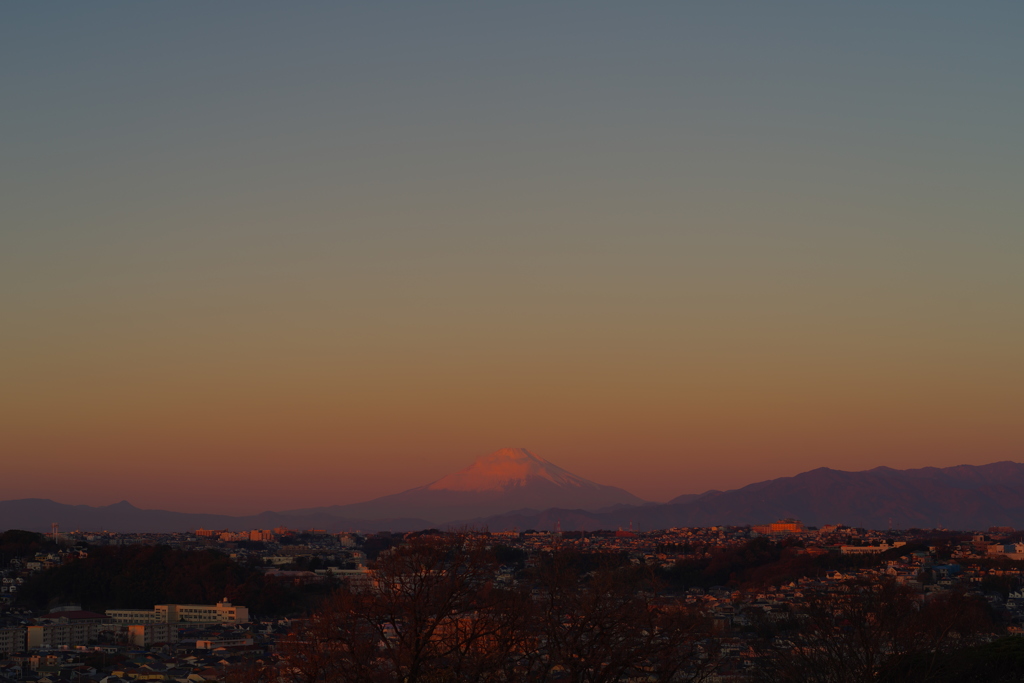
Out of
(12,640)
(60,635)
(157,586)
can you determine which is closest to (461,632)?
(12,640)

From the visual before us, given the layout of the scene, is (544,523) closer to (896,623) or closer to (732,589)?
(732,589)

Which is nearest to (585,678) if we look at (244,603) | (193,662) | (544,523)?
(193,662)

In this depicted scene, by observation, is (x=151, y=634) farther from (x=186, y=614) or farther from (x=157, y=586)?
(x=157, y=586)

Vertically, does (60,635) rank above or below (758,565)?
below

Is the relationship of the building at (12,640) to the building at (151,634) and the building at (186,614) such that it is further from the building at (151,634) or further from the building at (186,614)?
the building at (186,614)

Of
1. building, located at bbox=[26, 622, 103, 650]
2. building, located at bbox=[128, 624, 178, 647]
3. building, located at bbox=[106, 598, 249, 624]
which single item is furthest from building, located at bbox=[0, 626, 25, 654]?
building, located at bbox=[106, 598, 249, 624]
